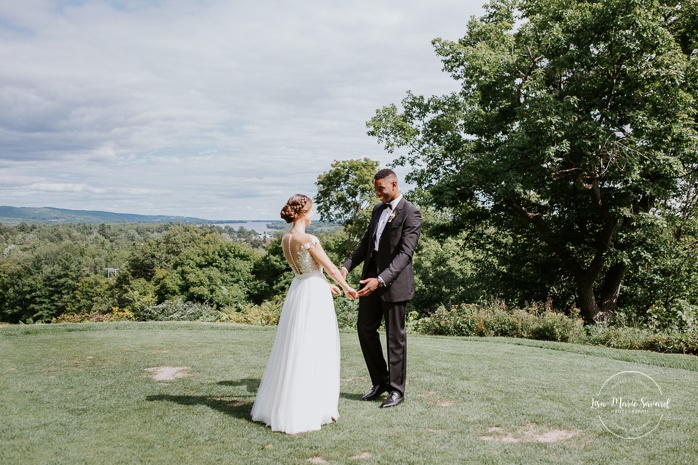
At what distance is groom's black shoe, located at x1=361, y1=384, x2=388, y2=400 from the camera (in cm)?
591

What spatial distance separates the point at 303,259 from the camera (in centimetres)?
540

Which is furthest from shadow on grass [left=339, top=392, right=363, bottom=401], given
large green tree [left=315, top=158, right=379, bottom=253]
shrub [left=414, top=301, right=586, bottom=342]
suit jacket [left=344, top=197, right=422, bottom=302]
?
large green tree [left=315, top=158, right=379, bottom=253]

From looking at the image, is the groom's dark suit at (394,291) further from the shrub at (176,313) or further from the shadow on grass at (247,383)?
the shrub at (176,313)

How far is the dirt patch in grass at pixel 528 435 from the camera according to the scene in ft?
14.9

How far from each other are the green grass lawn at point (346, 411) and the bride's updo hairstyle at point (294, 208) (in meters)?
2.07

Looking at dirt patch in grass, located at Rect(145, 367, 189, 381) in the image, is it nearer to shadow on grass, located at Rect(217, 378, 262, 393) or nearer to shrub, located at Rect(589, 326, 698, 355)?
shadow on grass, located at Rect(217, 378, 262, 393)

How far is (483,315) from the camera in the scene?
12359 mm

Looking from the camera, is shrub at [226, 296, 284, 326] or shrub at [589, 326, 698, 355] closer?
shrub at [589, 326, 698, 355]

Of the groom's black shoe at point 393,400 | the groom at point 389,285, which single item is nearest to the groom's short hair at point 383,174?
the groom at point 389,285

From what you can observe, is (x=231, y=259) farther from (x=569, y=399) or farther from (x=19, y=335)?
(x=569, y=399)

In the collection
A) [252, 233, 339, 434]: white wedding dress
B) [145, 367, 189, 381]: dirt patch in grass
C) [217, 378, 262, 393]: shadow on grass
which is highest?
[252, 233, 339, 434]: white wedding dress

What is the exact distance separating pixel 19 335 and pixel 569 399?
34.3 feet

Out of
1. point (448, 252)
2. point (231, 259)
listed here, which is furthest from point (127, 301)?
point (448, 252)

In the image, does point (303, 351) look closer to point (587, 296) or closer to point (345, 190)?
point (587, 296)
